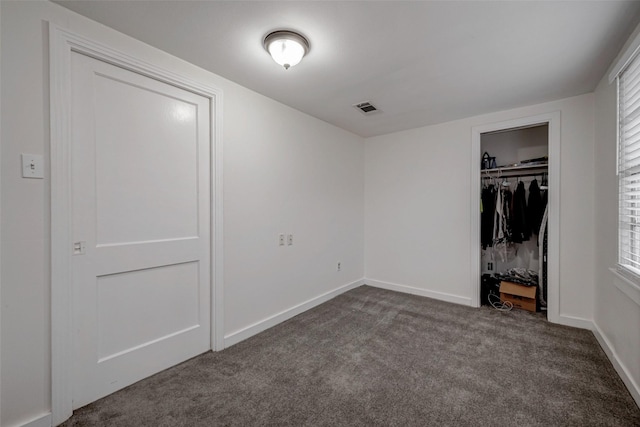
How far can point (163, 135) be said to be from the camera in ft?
A: 6.92

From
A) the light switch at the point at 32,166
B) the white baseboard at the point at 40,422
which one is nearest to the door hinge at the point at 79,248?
the light switch at the point at 32,166

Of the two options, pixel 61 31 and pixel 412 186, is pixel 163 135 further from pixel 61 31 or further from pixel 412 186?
pixel 412 186

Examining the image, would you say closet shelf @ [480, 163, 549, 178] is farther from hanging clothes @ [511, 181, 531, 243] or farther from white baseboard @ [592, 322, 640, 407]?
white baseboard @ [592, 322, 640, 407]

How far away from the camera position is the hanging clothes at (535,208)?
345 cm

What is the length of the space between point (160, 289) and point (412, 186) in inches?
131

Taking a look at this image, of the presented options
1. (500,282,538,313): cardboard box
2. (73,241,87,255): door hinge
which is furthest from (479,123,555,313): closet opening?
(73,241,87,255): door hinge

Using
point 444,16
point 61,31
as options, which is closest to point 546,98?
point 444,16

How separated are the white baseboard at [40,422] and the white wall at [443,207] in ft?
12.1

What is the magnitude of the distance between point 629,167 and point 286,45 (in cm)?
256

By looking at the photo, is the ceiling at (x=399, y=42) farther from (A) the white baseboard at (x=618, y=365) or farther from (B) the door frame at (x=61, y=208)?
(A) the white baseboard at (x=618, y=365)

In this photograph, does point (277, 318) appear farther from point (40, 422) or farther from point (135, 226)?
point (40, 422)

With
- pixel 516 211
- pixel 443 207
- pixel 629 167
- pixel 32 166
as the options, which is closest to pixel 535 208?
pixel 516 211

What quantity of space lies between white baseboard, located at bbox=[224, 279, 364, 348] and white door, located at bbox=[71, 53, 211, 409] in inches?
9.6

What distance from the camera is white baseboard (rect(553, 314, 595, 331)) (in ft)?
9.17
